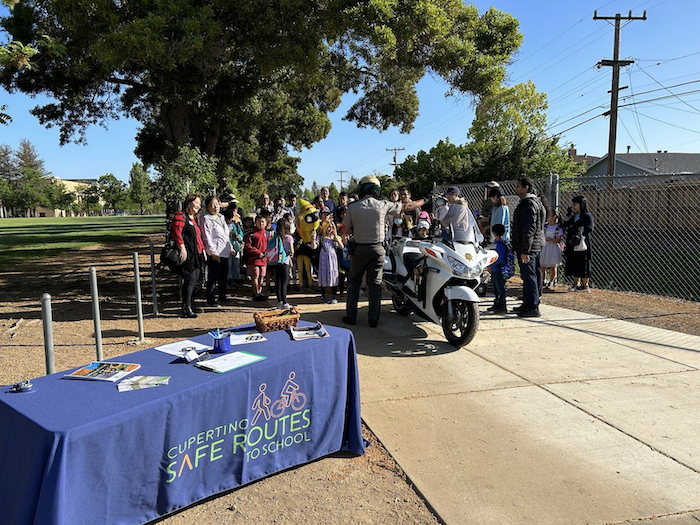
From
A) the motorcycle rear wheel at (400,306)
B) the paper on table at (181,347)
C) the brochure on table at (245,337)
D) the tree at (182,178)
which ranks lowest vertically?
the motorcycle rear wheel at (400,306)

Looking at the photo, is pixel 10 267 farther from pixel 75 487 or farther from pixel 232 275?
pixel 75 487

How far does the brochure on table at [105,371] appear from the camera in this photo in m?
2.77

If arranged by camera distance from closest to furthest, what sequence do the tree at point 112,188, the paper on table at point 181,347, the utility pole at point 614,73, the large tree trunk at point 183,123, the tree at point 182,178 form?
the paper on table at point 181,347 → the tree at point 182,178 → the large tree trunk at point 183,123 → the utility pole at point 614,73 → the tree at point 112,188

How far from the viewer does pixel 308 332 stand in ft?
11.8

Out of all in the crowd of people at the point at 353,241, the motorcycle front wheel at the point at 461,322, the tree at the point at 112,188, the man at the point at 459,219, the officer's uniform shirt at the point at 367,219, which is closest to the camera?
the motorcycle front wheel at the point at 461,322

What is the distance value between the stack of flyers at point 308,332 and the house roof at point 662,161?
5359 cm

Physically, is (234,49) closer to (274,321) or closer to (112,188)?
(274,321)

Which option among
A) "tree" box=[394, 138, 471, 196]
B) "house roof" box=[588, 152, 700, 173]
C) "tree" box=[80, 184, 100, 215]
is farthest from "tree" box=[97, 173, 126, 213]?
"house roof" box=[588, 152, 700, 173]

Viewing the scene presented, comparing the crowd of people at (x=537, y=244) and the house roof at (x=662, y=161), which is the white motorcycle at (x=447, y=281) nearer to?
the crowd of people at (x=537, y=244)

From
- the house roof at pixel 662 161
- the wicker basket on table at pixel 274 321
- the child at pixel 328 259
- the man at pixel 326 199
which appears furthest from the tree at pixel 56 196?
the wicker basket on table at pixel 274 321

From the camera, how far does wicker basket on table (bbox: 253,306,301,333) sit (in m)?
3.69

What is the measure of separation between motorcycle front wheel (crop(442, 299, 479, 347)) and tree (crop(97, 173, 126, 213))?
11054cm

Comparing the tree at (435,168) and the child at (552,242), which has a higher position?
the tree at (435,168)

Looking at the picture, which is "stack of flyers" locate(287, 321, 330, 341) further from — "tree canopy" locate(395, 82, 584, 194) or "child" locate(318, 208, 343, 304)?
"tree canopy" locate(395, 82, 584, 194)
